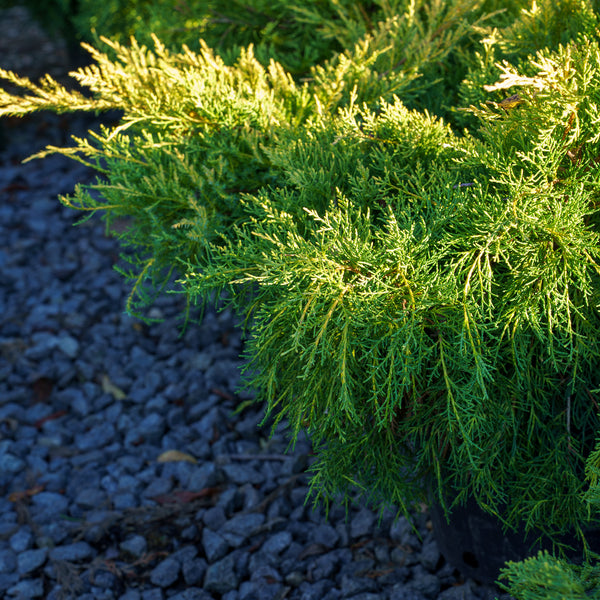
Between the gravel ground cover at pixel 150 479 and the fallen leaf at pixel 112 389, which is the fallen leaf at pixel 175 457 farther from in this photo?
the fallen leaf at pixel 112 389

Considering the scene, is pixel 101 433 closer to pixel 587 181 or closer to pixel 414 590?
pixel 414 590

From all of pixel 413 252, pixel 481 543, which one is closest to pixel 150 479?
pixel 481 543

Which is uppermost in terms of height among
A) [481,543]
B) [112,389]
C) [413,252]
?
[413,252]

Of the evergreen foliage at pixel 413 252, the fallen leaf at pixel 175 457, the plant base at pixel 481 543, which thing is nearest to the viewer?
the evergreen foliage at pixel 413 252

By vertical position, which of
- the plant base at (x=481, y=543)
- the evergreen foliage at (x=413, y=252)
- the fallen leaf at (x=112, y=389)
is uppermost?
the evergreen foliage at (x=413, y=252)

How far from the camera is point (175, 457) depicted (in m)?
2.98

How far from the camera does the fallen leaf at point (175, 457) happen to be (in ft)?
9.75

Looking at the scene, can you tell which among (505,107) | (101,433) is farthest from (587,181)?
(101,433)

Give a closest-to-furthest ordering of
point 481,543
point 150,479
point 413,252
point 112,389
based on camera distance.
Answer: point 413,252, point 481,543, point 150,479, point 112,389

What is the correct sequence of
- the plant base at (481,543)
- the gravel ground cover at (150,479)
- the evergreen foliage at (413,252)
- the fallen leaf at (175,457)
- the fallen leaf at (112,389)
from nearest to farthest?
1. the evergreen foliage at (413,252)
2. the plant base at (481,543)
3. the gravel ground cover at (150,479)
4. the fallen leaf at (175,457)
5. the fallen leaf at (112,389)

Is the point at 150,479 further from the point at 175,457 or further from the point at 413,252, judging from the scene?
the point at 413,252

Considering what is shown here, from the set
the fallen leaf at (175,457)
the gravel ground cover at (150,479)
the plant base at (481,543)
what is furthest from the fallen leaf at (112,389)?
the plant base at (481,543)

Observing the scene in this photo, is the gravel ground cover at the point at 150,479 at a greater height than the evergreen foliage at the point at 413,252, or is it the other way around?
the evergreen foliage at the point at 413,252

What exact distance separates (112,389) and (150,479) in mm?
772
